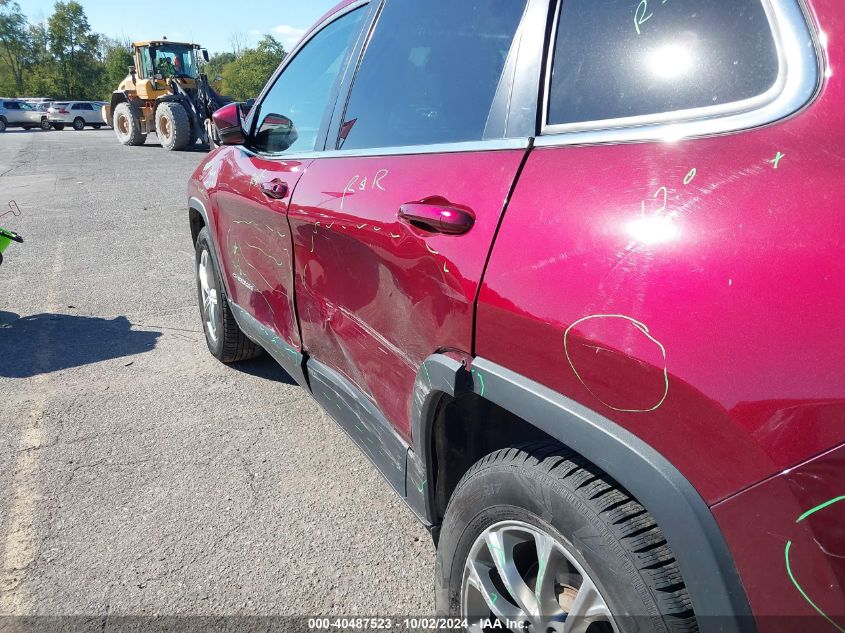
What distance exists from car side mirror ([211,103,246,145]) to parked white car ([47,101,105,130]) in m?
40.0

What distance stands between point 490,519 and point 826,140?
1.05 meters

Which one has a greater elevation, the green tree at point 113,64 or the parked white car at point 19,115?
the green tree at point 113,64

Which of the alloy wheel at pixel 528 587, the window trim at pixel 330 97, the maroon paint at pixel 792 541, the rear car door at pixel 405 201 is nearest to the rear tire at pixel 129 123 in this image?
the window trim at pixel 330 97

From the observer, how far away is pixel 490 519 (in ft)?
5.23

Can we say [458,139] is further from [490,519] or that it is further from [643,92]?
[490,519]

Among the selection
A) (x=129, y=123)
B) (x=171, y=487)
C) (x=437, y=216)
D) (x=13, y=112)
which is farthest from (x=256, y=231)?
(x=13, y=112)

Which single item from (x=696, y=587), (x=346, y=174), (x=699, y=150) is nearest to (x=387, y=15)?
(x=346, y=174)

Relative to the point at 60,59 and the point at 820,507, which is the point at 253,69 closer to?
the point at 60,59

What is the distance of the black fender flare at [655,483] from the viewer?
1074 mm

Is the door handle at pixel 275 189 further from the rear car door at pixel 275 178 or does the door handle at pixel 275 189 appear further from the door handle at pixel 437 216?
the door handle at pixel 437 216

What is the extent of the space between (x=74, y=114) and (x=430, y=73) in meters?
43.3

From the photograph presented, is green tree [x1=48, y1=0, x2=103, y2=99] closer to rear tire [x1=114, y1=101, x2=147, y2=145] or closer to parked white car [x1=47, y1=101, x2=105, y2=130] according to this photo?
parked white car [x1=47, y1=101, x2=105, y2=130]

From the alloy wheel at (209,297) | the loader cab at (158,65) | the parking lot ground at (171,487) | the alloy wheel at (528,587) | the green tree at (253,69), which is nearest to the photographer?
the alloy wheel at (528,587)

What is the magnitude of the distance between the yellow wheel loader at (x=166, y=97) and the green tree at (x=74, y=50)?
192 feet
